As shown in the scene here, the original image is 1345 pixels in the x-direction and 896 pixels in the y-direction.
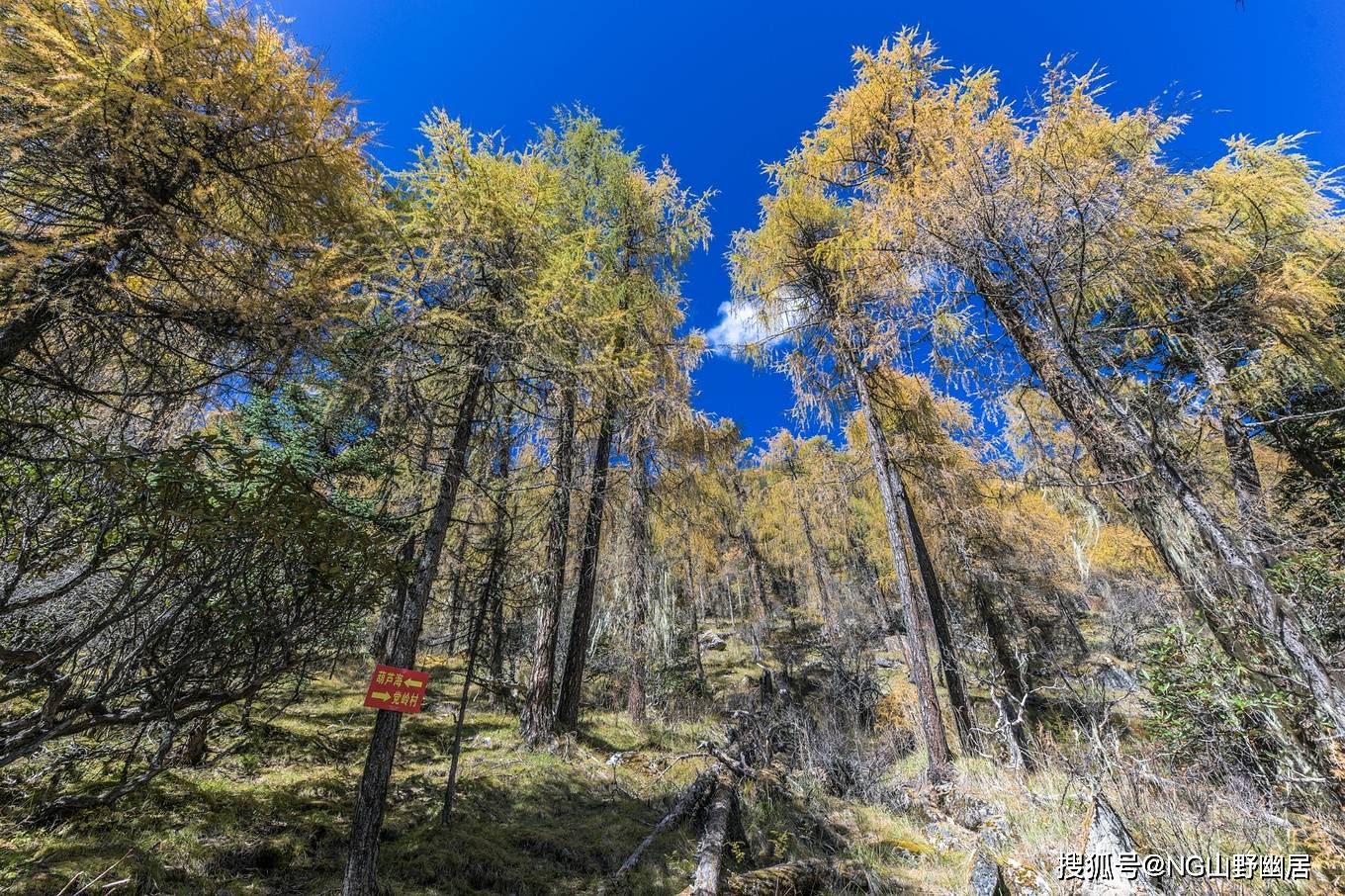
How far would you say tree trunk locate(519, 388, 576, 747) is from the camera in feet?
23.0

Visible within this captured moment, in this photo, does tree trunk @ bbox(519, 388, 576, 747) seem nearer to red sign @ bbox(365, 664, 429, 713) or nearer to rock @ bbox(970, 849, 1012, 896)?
red sign @ bbox(365, 664, 429, 713)

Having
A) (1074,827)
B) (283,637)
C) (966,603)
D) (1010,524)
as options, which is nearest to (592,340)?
(283,637)

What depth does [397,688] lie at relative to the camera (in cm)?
395

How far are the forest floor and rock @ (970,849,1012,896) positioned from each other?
0.45 feet

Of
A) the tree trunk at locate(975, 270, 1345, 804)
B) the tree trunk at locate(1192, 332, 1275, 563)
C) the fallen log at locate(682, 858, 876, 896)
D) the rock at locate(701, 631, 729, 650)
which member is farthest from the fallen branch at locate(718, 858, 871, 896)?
the rock at locate(701, 631, 729, 650)

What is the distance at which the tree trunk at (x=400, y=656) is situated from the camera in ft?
12.0

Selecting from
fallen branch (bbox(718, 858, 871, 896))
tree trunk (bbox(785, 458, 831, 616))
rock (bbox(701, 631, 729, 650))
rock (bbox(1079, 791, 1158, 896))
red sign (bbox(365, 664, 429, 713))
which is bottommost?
fallen branch (bbox(718, 858, 871, 896))

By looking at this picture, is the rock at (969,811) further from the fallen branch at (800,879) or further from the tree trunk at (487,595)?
the tree trunk at (487,595)

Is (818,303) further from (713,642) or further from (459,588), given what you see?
(713,642)

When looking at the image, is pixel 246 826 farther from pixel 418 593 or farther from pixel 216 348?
pixel 216 348

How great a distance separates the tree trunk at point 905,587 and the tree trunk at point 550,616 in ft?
16.2

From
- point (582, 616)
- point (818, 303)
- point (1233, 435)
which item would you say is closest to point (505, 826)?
point (582, 616)

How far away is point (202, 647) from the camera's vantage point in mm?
2965

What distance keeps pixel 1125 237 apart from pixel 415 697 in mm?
7568
